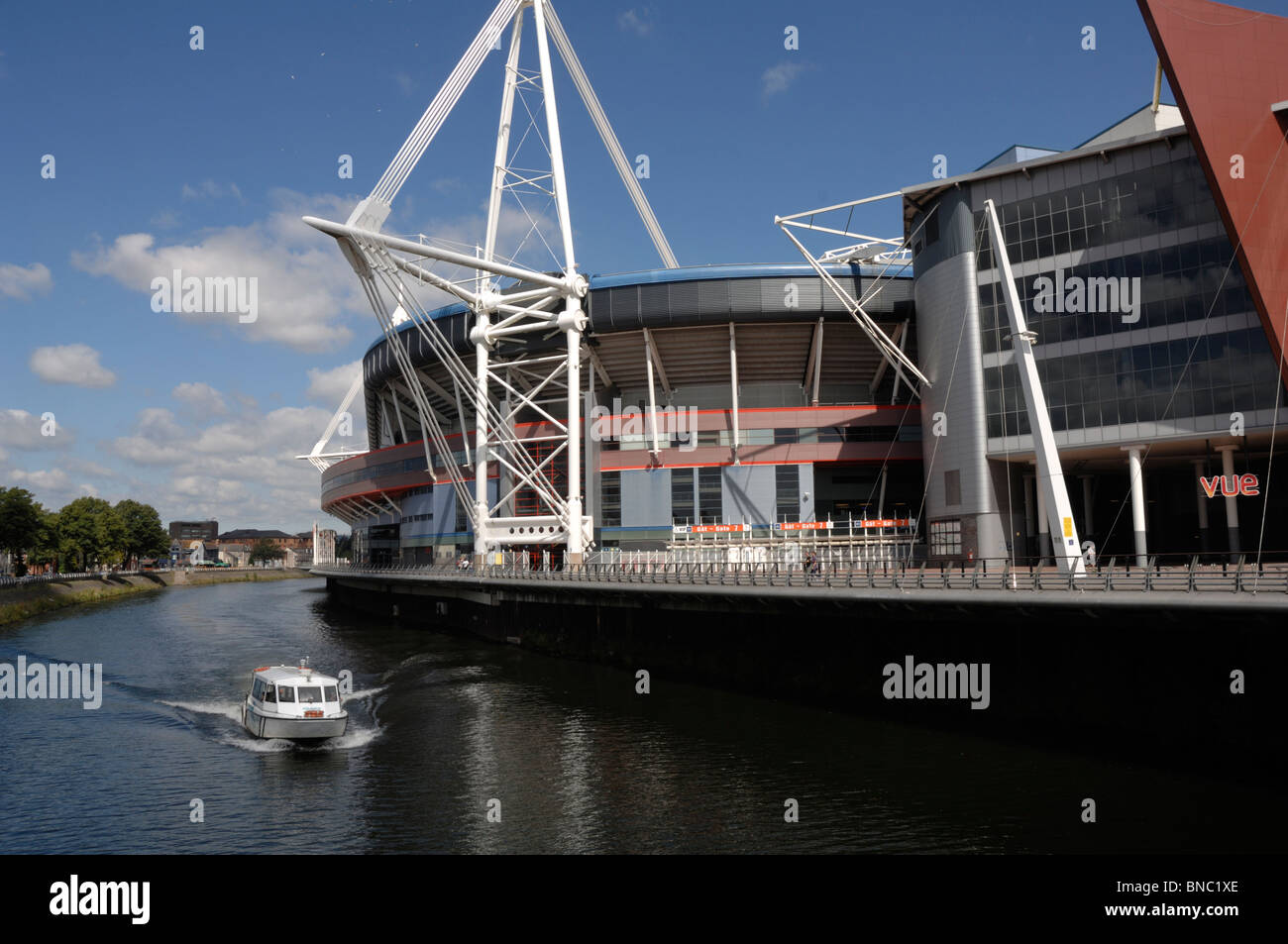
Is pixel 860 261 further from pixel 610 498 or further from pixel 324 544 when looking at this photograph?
pixel 324 544

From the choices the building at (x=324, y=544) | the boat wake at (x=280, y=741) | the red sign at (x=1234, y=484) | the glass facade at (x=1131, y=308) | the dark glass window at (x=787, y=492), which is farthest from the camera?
the building at (x=324, y=544)

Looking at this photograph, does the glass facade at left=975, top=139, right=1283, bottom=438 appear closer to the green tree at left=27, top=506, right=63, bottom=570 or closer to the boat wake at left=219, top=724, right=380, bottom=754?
the boat wake at left=219, top=724, right=380, bottom=754

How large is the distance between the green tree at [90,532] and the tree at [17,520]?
594 inches

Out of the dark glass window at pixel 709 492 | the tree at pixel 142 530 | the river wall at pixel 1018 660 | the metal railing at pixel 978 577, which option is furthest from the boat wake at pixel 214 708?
the tree at pixel 142 530

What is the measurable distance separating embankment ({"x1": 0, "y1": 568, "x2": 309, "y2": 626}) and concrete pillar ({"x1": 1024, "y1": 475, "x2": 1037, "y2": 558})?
70.8 m

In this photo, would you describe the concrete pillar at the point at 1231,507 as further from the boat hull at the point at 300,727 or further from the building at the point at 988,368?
the boat hull at the point at 300,727

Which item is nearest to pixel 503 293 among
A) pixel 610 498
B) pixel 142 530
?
pixel 610 498

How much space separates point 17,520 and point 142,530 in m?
50.8

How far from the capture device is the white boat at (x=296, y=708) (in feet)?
89.2

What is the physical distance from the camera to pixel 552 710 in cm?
3241

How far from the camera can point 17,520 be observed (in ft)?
307

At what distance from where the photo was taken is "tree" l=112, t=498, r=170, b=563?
140 meters
